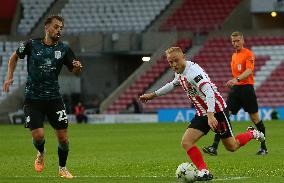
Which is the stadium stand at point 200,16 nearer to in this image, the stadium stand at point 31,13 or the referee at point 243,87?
the stadium stand at point 31,13

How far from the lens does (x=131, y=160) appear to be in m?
17.8

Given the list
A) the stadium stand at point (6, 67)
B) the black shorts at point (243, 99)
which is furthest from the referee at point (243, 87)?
the stadium stand at point (6, 67)

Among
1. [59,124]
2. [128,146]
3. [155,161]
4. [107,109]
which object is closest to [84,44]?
[107,109]

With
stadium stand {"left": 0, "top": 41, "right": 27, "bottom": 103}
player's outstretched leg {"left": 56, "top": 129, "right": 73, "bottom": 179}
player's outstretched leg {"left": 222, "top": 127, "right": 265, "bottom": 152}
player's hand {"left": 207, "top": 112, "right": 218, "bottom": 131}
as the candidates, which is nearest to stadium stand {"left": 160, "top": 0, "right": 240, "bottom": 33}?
stadium stand {"left": 0, "top": 41, "right": 27, "bottom": 103}

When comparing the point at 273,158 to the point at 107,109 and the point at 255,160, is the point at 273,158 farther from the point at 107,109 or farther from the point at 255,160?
the point at 107,109

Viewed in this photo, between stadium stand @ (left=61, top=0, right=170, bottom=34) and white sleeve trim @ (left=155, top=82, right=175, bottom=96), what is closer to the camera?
white sleeve trim @ (left=155, top=82, right=175, bottom=96)

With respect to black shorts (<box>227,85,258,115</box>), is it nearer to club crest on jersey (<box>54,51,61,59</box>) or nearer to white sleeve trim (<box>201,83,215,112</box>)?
club crest on jersey (<box>54,51,61,59</box>)

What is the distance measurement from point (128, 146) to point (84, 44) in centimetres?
2388

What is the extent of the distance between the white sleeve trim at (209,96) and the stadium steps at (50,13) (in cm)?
3618

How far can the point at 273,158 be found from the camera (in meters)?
17.6

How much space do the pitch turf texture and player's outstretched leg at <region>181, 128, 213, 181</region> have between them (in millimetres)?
253

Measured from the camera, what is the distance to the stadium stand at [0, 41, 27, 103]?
150 ft

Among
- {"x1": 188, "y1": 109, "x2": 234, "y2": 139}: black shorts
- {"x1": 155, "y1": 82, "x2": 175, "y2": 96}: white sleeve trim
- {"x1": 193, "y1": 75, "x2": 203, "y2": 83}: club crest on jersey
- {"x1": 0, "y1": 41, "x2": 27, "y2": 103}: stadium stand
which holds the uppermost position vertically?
{"x1": 193, "y1": 75, "x2": 203, "y2": 83}: club crest on jersey

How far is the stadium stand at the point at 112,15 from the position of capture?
47.9 metres
